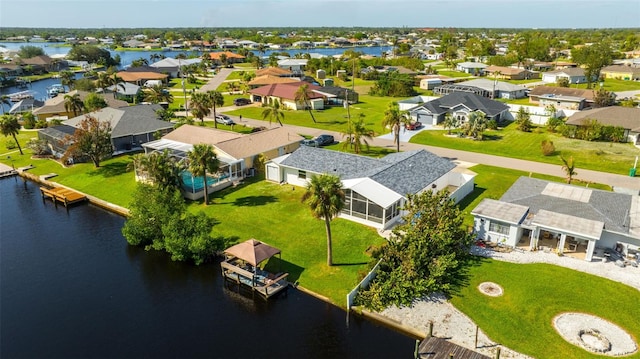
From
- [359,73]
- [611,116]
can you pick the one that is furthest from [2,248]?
[359,73]

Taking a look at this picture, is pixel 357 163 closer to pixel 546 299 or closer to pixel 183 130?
pixel 546 299

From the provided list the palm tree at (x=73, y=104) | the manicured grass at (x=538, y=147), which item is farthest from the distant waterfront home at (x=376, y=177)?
the palm tree at (x=73, y=104)

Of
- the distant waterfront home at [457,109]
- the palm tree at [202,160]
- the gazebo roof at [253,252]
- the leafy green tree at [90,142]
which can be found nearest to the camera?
the gazebo roof at [253,252]

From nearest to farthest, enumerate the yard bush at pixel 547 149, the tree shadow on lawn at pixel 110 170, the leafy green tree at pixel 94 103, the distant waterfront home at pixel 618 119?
the tree shadow on lawn at pixel 110 170, the yard bush at pixel 547 149, the distant waterfront home at pixel 618 119, the leafy green tree at pixel 94 103

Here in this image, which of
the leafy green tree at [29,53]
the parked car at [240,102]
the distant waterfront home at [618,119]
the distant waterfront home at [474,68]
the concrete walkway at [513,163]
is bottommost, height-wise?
the concrete walkway at [513,163]

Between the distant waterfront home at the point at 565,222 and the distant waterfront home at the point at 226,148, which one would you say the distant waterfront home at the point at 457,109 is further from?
the distant waterfront home at the point at 565,222

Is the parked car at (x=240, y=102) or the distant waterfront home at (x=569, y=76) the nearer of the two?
the parked car at (x=240, y=102)

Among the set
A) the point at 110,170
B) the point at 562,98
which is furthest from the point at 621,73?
the point at 110,170

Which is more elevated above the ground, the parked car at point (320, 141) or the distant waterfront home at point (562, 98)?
the distant waterfront home at point (562, 98)
